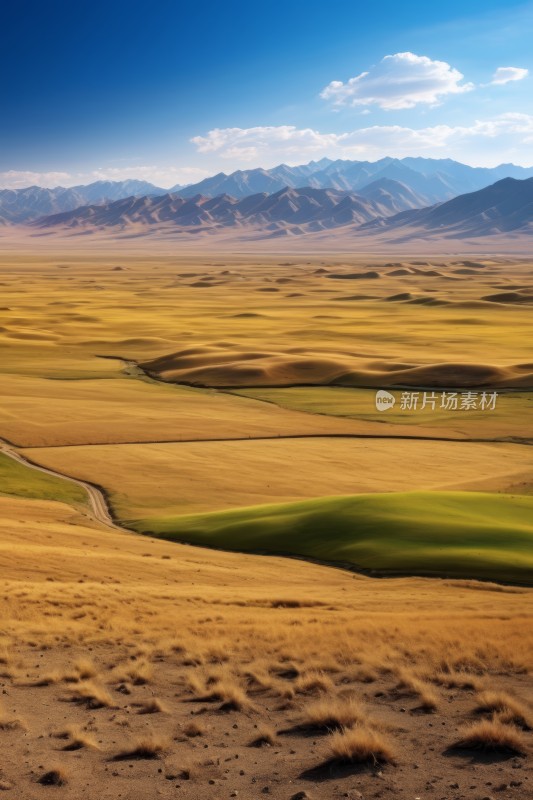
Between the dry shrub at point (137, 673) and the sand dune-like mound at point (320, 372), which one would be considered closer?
the dry shrub at point (137, 673)

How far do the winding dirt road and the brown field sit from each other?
56cm

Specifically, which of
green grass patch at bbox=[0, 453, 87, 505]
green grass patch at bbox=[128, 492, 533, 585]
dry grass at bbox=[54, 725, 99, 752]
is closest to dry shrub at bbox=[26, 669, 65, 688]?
dry grass at bbox=[54, 725, 99, 752]

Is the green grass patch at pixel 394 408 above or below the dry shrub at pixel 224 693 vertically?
below

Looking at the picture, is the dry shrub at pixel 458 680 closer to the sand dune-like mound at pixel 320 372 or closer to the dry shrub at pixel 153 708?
the dry shrub at pixel 153 708

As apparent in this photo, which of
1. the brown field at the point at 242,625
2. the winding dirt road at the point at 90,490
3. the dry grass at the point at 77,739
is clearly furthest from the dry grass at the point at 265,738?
the winding dirt road at the point at 90,490

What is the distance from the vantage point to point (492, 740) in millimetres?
13125

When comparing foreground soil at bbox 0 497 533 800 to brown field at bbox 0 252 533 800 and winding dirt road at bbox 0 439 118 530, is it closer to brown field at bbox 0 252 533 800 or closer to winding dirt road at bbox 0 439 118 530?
brown field at bbox 0 252 533 800

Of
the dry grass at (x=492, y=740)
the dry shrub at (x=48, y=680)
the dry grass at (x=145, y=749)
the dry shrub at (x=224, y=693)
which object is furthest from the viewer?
the dry shrub at (x=48, y=680)

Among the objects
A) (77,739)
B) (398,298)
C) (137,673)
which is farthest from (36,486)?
(398,298)

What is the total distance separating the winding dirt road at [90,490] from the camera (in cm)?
4012

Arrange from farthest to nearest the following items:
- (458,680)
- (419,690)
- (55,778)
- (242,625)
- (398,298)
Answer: (398,298) → (242,625) → (458,680) → (419,690) → (55,778)

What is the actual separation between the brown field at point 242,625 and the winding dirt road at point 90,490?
561mm

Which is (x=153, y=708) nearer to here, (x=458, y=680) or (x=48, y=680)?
(x=48, y=680)

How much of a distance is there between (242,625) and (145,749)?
325 inches
